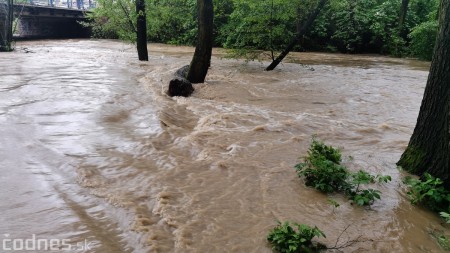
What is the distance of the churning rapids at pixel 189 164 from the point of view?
360cm

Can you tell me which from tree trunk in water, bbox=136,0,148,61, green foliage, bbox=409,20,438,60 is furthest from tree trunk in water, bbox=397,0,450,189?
green foliage, bbox=409,20,438,60

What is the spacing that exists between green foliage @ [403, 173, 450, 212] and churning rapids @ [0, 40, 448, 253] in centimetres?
13

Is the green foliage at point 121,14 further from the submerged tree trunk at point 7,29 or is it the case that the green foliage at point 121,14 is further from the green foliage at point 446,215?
the green foliage at point 446,215

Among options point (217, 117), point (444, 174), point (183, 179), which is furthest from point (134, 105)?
point (444, 174)

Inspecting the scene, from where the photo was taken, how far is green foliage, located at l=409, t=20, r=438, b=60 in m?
19.0

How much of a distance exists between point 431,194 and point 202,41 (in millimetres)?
7882

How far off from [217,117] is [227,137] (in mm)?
1247

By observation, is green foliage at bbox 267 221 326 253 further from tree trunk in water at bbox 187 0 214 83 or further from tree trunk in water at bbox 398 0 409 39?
tree trunk in water at bbox 398 0 409 39

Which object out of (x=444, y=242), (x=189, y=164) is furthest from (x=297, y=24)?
(x=444, y=242)

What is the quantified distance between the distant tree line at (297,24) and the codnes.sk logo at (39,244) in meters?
12.2

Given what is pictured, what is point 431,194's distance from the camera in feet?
13.2

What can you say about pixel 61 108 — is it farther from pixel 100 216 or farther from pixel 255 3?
pixel 255 3

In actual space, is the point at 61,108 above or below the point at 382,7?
below

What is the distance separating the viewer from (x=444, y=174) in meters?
4.34
